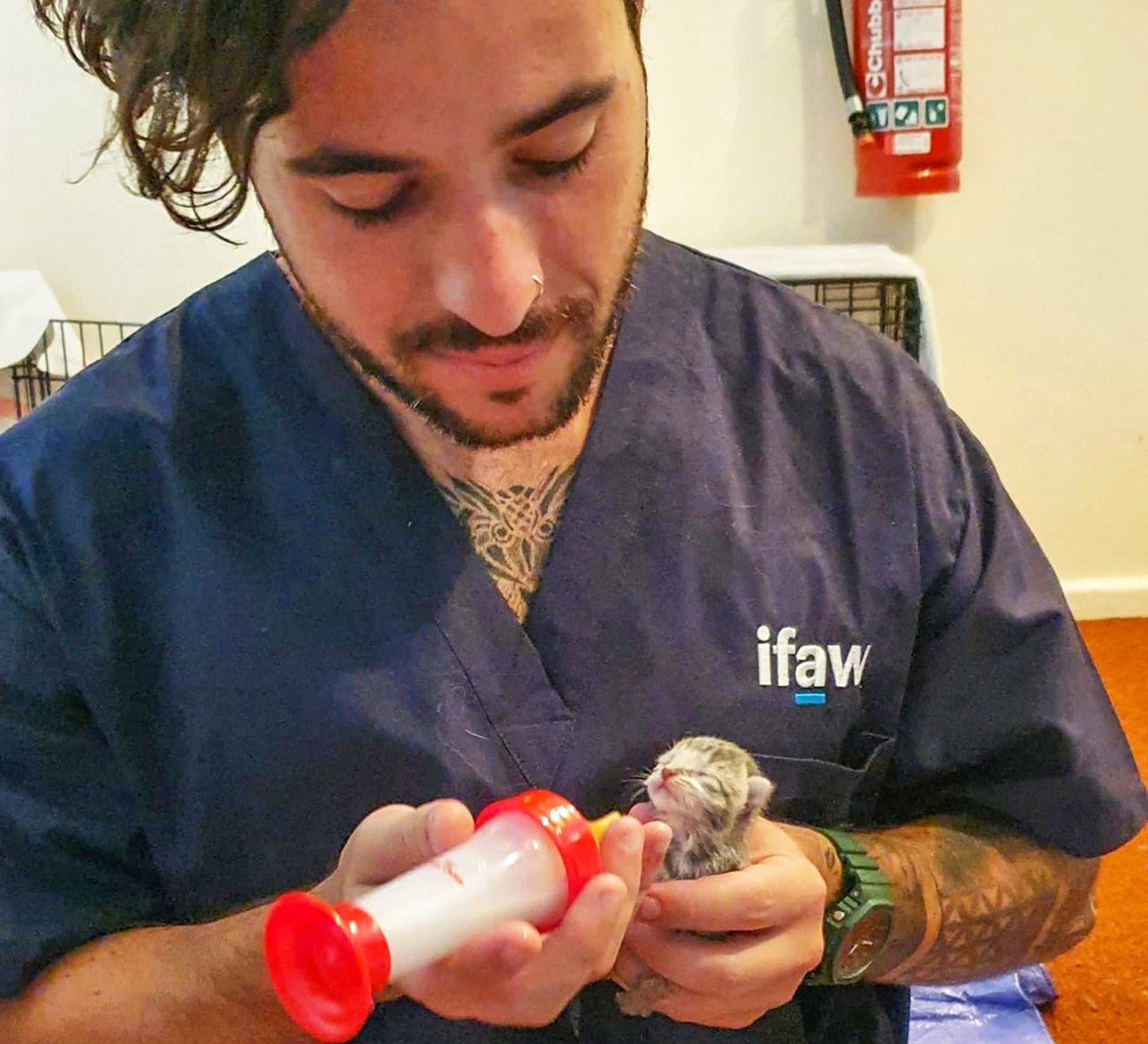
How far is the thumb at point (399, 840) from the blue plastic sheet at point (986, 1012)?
43.3 inches

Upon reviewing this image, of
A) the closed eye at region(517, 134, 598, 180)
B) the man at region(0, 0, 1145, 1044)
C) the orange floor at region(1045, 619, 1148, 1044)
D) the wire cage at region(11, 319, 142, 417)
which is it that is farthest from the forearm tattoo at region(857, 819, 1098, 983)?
the wire cage at region(11, 319, 142, 417)

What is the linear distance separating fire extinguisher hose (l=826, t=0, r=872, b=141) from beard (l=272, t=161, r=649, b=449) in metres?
1.39

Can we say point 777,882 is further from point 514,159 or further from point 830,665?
point 514,159

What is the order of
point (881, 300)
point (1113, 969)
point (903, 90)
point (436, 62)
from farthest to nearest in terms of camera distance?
point (903, 90)
point (881, 300)
point (1113, 969)
point (436, 62)

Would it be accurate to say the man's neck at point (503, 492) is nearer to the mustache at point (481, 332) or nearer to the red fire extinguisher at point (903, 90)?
the mustache at point (481, 332)

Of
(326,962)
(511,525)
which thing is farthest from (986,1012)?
(326,962)

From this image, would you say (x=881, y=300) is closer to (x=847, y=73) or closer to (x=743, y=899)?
(x=847, y=73)

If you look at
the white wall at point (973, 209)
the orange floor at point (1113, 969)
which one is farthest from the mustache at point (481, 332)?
the white wall at point (973, 209)

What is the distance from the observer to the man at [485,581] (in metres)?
0.63

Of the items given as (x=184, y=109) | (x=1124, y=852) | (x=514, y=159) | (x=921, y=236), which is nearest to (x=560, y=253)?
(x=514, y=159)

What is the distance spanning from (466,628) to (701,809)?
7.3 inches

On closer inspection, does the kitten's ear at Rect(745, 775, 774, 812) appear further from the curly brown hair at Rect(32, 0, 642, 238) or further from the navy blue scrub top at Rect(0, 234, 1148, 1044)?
the curly brown hair at Rect(32, 0, 642, 238)

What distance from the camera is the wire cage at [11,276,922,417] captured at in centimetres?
176

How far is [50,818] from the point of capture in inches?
27.9
